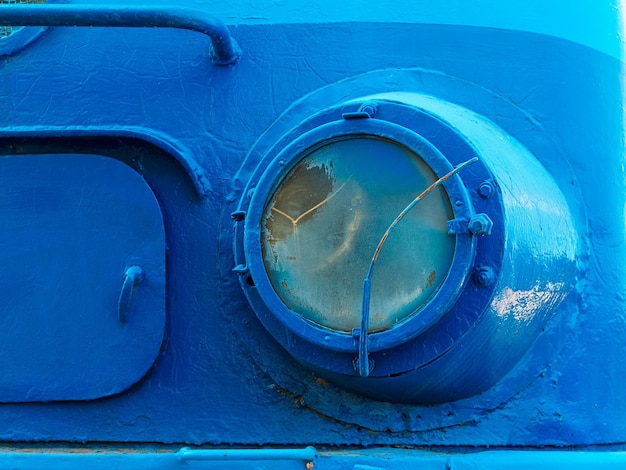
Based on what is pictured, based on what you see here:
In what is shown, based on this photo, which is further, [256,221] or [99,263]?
[99,263]

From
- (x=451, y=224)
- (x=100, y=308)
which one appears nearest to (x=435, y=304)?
(x=451, y=224)

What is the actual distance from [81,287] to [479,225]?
88cm

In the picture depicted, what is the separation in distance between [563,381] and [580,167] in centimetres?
51

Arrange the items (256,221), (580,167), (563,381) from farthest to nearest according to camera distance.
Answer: (580,167), (563,381), (256,221)

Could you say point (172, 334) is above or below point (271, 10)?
below

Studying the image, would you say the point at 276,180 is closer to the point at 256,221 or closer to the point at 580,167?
the point at 256,221

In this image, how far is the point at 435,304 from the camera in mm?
1354

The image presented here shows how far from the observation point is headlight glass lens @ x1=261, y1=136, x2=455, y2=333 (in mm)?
1385

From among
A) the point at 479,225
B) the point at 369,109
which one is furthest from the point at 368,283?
the point at 369,109

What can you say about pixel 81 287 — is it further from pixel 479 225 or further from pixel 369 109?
pixel 479 225

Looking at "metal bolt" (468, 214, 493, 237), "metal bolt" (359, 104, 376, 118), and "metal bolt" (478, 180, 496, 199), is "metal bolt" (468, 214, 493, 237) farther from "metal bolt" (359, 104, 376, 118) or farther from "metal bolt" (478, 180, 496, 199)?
"metal bolt" (359, 104, 376, 118)

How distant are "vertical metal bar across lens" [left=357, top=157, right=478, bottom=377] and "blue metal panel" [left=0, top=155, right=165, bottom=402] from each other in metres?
0.49

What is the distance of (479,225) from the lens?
135 cm

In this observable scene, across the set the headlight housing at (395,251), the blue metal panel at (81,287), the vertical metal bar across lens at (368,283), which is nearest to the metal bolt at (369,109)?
the headlight housing at (395,251)
